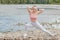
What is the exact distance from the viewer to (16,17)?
889 centimetres

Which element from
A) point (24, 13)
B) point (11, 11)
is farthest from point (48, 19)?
point (11, 11)

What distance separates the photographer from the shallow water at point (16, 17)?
7.32 metres

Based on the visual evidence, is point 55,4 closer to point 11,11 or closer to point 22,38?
point 11,11

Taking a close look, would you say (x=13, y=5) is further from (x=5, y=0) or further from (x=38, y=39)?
(x=38, y=39)

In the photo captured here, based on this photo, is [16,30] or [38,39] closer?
[38,39]

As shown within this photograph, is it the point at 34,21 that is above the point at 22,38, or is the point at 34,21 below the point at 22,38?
above

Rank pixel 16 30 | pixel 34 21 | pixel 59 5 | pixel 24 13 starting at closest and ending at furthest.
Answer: pixel 34 21 < pixel 16 30 < pixel 24 13 < pixel 59 5

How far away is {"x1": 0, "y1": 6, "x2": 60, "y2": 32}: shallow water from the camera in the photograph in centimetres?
732

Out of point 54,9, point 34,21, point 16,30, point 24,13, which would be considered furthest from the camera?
point 54,9

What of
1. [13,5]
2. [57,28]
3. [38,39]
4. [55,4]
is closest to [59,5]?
[55,4]

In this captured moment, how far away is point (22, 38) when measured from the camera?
5.80 metres

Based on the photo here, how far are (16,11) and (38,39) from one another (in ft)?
14.5

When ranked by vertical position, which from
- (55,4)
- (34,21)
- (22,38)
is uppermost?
(34,21)

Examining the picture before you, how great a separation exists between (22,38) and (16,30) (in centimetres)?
112
